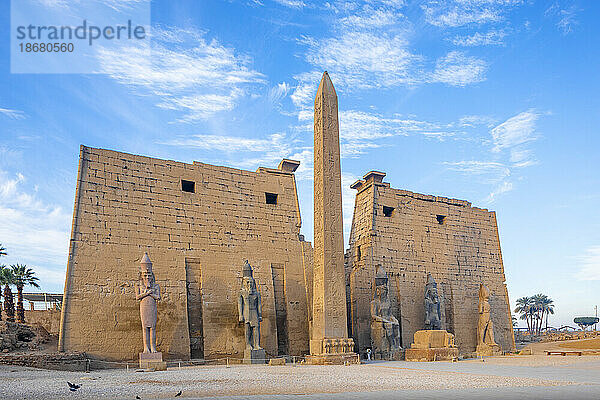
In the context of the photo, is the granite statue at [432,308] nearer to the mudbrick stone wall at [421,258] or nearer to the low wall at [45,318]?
the mudbrick stone wall at [421,258]

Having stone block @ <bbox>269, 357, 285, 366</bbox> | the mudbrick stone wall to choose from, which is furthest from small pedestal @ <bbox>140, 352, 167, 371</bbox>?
the mudbrick stone wall

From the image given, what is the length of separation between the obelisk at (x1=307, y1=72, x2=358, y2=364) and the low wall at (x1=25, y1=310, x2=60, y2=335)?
807 centimetres

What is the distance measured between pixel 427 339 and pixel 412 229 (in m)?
5.19

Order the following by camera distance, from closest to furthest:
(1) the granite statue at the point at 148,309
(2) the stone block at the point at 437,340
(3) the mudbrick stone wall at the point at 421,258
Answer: (1) the granite statue at the point at 148,309 < (2) the stone block at the point at 437,340 < (3) the mudbrick stone wall at the point at 421,258

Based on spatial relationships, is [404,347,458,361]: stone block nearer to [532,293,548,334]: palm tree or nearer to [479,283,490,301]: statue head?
[479,283,490,301]: statue head

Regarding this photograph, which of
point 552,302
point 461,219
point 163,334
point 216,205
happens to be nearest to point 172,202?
point 216,205

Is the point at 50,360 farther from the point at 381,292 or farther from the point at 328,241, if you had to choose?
the point at 381,292

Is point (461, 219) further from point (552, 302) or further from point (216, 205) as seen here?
point (552, 302)

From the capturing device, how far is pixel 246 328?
43.0 ft

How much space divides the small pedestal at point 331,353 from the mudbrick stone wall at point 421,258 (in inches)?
143

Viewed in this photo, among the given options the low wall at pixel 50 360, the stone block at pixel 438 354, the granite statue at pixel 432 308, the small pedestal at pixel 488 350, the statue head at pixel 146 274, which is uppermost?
the statue head at pixel 146 274

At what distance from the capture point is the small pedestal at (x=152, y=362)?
1090cm

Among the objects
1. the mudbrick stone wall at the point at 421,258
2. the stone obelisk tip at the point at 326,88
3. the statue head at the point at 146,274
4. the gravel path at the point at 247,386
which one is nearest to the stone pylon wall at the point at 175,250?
the statue head at the point at 146,274

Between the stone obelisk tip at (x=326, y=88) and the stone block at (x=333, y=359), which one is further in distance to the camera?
the stone obelisk tip at (x=326, y=88)
